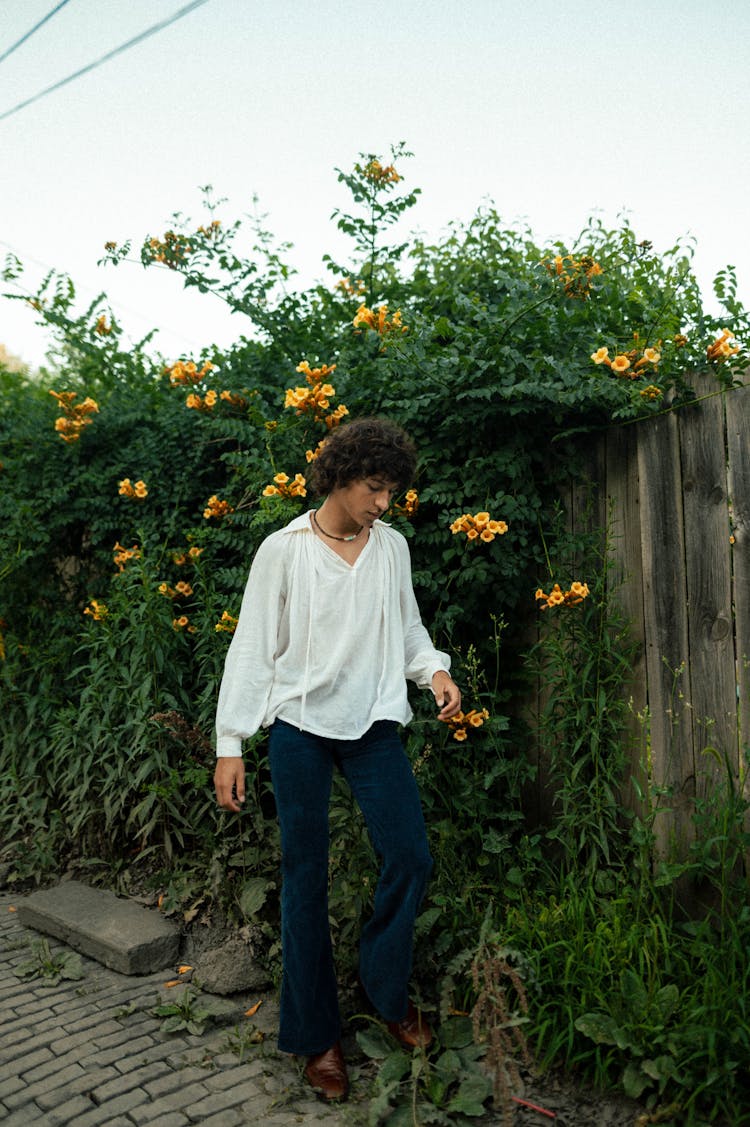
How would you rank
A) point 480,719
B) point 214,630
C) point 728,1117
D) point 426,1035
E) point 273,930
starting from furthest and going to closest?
point 214,630
point 273,930
point 480,719
point 426,1035
point 728,1117

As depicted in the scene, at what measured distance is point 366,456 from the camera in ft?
8.00

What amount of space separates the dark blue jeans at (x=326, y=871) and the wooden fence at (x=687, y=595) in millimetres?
802

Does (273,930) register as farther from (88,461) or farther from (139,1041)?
(88,461)

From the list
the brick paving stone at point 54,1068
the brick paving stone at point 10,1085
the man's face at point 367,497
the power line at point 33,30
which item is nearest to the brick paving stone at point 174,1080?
the brick paving stone at point 54,1068

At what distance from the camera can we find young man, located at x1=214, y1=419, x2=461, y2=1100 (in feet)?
7.77

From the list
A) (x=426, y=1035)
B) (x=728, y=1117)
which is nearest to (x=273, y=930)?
(x=426, y=1035)

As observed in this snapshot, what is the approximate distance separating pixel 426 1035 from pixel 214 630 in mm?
1799

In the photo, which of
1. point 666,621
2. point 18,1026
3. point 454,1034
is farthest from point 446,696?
point 18,1026

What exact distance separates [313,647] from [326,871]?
2.02 feet

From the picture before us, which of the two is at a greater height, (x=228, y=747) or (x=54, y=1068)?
(x=228, y=747)

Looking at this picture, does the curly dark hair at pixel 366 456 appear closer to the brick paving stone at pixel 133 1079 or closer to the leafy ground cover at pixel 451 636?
the leafy ground cover at pixel 451 636

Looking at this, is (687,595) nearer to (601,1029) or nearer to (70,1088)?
(601,1029)

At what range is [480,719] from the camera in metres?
2.97

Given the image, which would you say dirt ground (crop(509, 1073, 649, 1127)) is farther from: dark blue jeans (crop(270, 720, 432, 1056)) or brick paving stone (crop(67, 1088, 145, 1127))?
brick paving stone (crop(67, 1088, 145, 1127))
